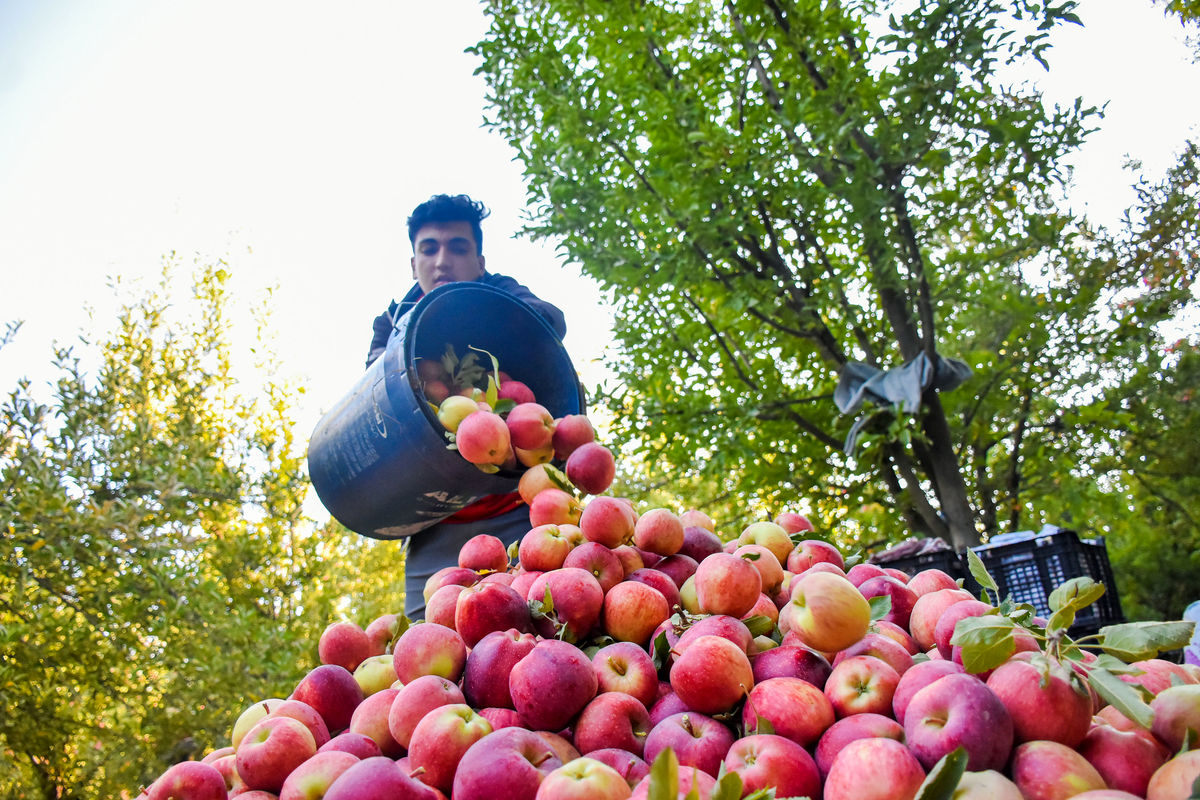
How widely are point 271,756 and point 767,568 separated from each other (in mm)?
931

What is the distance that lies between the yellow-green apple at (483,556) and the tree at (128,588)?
3.29 m

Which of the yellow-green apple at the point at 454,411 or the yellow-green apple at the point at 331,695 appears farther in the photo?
the yellow-green apple at the point at 454,411

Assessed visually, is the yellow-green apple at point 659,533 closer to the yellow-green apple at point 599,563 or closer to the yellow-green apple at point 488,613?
the yellow-green apple at point 599,563

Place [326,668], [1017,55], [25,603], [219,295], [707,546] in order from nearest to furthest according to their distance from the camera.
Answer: [326,668] → [707,546] → [1017,55] → [25,603] → [219,295]

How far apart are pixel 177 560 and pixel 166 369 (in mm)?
1780

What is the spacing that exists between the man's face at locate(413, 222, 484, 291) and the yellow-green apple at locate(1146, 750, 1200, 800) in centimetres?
285

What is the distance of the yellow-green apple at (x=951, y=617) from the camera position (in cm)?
111

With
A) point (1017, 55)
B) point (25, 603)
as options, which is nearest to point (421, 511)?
point (25, 603)

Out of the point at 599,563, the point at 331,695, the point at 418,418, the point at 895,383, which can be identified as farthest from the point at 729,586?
the point at 895,383

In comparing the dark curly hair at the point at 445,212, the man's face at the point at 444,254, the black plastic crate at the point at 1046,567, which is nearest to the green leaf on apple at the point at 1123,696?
the man's face at the point at 444,254

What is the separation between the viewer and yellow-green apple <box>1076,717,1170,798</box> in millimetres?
830

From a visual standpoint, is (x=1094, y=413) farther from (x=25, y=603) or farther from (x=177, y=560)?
(x=25, y=603)

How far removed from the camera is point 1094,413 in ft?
18.2

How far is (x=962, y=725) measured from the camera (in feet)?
2.74
